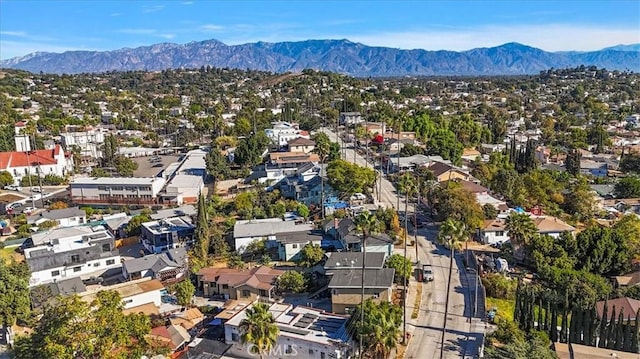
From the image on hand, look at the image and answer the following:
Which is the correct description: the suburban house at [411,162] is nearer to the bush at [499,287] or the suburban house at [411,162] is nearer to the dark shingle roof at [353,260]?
the bush at [499,287]

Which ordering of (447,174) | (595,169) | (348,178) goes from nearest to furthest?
(348,178), (447,174), (595,169)

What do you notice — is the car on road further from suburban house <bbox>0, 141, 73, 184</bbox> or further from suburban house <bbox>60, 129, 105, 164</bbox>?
suburban house <bbox>60, 129, 105, 164</bbox>

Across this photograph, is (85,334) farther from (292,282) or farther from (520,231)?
(520,231)

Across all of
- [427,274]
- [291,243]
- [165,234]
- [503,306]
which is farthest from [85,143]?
[503,306]

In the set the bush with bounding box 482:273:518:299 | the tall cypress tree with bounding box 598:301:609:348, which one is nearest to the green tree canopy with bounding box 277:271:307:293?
the bush with bounding box 482:273:518:299

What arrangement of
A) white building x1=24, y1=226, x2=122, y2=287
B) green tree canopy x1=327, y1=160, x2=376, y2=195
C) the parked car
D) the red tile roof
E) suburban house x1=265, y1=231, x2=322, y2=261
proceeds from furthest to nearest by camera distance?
the red tile roof → the parked car → green tree canopy x1=327, y1=160, x2=376, y2=195 → suburban house x1=265, y1=231, x2=322, y2=261 → white building x1=24, y1=226, x2=122, y2=287
